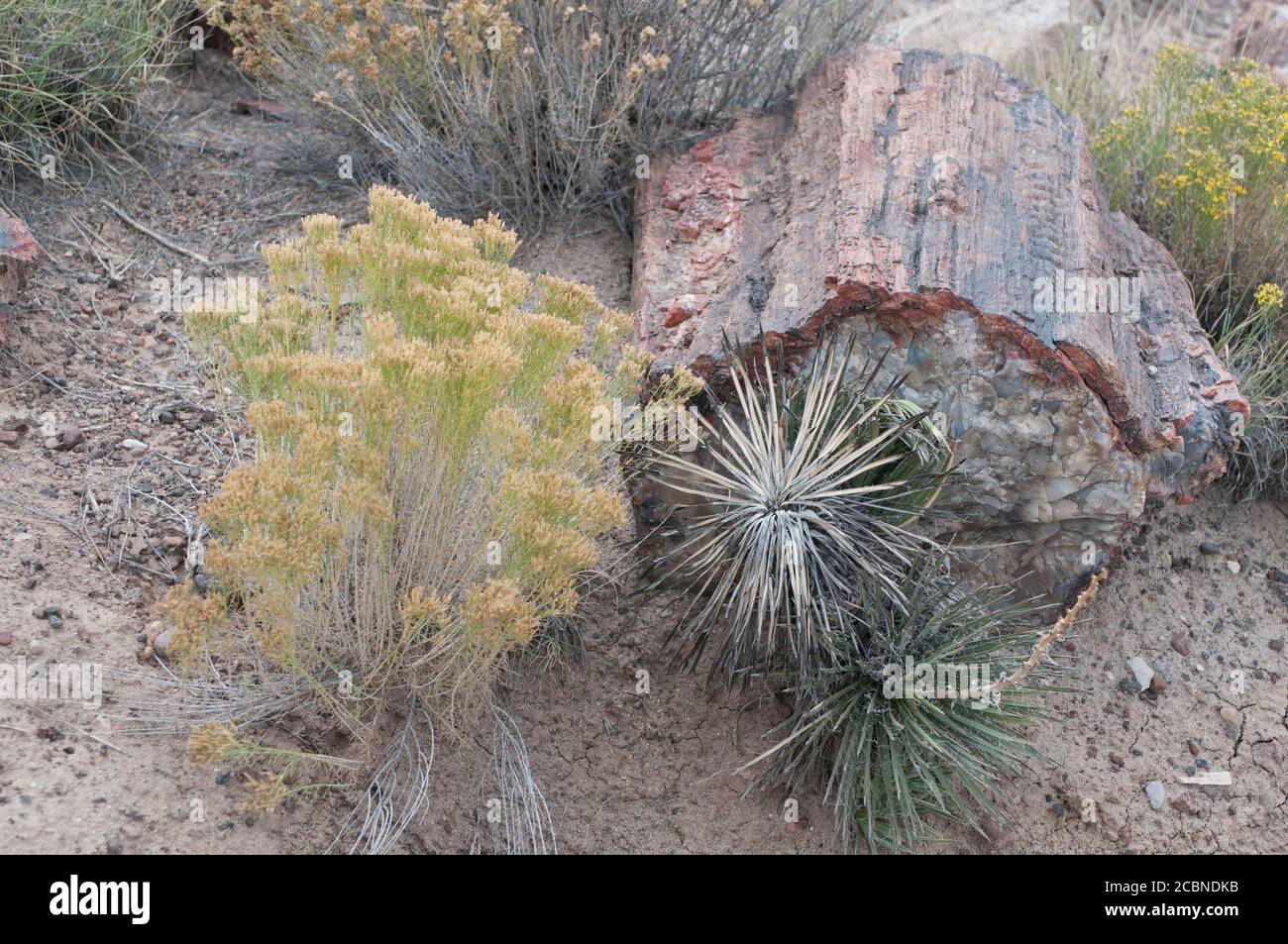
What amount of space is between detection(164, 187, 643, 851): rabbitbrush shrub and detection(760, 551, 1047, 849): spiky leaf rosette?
834 mm

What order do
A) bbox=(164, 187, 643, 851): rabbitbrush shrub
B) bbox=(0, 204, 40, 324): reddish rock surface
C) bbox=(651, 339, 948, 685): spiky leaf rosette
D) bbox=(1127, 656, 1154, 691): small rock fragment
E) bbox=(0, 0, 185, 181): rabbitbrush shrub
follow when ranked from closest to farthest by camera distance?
bbox=(164, 187, 643, 851): rabbitbrush shrub → bbox=(651, 339, 948, 685): spiky leaf rosette → bbox=(0, 204, 40, 324): reddish rock surface → bbox=(1127, 656, 1154, 691): small rock fragment → bbox=(0, 0, 185, 181): rabbitbrush shrub

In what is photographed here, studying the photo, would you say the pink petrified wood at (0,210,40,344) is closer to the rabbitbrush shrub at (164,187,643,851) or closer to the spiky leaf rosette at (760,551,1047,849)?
the rabbitbrush shrub at (164,187,643,851)

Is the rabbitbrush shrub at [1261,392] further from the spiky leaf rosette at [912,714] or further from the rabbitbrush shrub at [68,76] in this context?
the rabbitbrush shrub at [68,76]

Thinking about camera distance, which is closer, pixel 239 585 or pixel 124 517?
pixel 239 585

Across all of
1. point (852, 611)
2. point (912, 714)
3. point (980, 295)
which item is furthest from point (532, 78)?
point (912, 714)

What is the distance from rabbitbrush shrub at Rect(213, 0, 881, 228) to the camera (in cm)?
479

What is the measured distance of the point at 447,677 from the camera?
131 inches

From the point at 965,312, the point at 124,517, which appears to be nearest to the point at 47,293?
the point at 124,517

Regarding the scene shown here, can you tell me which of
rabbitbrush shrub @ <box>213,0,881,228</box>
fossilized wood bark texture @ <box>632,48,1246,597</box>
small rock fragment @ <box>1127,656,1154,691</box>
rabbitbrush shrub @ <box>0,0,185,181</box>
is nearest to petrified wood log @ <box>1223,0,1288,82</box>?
fossilized wood bark texture @ <box>632,48,1246,597</box>

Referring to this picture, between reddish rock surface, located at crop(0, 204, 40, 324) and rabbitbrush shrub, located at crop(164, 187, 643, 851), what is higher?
reddish rock surface, located at crop(0, 204, 40, 324)

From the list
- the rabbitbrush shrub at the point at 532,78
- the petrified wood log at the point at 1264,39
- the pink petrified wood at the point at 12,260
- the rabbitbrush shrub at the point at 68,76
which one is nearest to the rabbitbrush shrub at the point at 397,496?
the pink petrified wood at the point at 12,260

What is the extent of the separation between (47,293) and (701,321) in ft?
8.30
